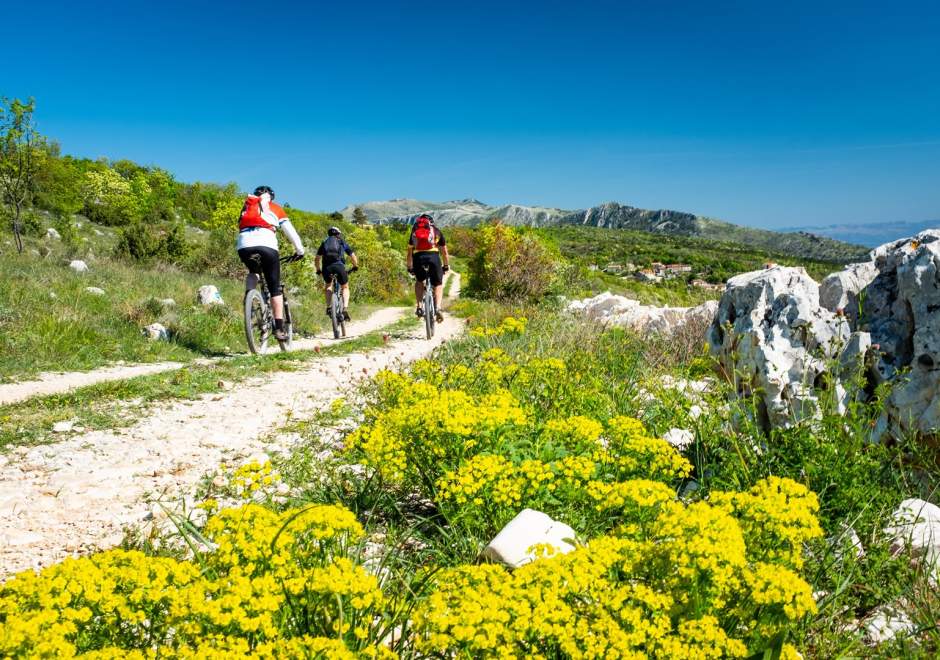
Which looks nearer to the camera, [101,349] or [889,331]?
[889,331]

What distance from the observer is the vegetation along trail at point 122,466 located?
11.0ft

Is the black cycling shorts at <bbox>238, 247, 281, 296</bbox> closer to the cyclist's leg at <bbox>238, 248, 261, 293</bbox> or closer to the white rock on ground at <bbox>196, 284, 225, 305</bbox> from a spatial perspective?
the cyclist's leg at <bbox>238, 248, 261, 293</bbox>

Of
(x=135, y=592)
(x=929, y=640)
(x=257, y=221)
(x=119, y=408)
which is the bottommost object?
(x=929, y=640)

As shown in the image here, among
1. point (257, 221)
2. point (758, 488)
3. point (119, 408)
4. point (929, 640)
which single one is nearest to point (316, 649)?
point (758, 488)

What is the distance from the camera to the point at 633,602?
5.77ft

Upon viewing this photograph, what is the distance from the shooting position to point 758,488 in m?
2.15

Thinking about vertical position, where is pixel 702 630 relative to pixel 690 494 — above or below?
above

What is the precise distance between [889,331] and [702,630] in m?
3.58

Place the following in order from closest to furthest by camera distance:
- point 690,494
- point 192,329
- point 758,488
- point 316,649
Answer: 1. point 316,649
2. point 758,488
3. point 690,494
4. point 192,329

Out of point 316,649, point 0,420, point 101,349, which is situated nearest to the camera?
point 316,649

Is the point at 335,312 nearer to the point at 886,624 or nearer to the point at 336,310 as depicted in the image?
the point at 336,310

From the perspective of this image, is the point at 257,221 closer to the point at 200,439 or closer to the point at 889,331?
the point at 200,439

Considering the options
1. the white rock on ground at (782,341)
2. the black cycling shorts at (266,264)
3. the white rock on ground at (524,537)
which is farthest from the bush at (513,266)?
the white rock on ground at (524,537)

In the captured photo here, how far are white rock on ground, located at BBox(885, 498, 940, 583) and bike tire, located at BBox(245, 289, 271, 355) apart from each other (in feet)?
27.4
